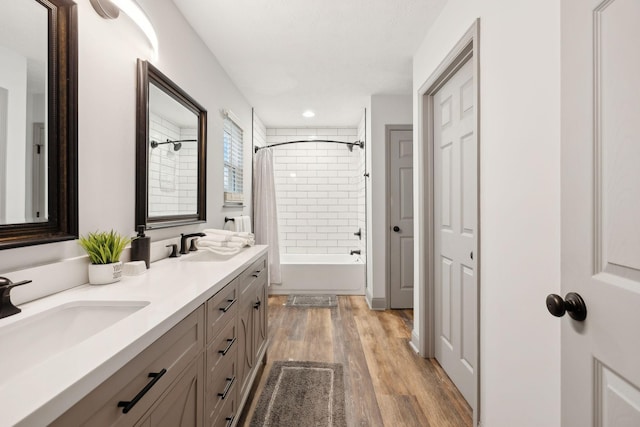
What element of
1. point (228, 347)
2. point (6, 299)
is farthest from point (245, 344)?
point (6, 299)

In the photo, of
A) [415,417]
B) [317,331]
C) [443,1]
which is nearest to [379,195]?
[317,331]

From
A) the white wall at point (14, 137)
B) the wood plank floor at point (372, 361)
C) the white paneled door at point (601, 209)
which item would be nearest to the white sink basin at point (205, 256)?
the wood plank floor at point (372, 361)

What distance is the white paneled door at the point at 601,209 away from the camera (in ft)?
2.07

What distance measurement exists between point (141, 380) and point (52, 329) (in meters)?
0.40

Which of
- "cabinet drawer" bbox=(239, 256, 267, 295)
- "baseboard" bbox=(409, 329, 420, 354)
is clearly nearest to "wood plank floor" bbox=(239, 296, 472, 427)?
A: "baseboard" bbox=(409, 329, 420, 354)

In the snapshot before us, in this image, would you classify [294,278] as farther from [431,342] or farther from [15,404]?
[15,404]

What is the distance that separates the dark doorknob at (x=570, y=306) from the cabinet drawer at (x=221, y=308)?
110 centimetres

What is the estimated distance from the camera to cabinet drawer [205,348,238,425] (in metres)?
1.20

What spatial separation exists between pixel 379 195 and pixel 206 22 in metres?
2.36

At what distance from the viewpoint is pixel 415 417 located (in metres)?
1.75

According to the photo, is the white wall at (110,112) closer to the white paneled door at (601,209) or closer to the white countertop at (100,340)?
the white countertop at (100,340)

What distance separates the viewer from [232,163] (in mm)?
3250

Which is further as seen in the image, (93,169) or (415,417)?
(415,417)

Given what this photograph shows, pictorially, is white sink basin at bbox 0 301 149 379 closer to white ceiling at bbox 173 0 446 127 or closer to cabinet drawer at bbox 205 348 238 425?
cabinet drawer at bbox 205 348 238 425
